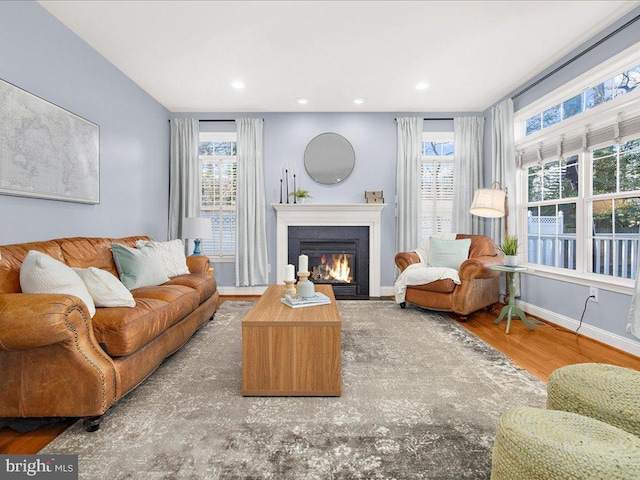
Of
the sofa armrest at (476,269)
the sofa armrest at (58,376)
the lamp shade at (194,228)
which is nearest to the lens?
the sofa armrest at (58,376)

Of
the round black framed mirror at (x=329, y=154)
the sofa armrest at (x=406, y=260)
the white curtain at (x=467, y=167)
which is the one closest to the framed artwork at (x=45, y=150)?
the round black framed mirror at (x=329, y=154)

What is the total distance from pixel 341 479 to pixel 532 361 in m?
1.94

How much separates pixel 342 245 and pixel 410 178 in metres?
1.36

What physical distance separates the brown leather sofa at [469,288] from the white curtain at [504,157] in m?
0.36

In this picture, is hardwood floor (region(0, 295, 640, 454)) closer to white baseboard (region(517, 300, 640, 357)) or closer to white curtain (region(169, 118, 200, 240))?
white baseboard (region(517, 300, 640, 357))

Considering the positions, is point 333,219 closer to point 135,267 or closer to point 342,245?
point 342,245

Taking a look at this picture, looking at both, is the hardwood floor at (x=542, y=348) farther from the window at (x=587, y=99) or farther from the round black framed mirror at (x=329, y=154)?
the round black framed mirror at (x=329, y=154)

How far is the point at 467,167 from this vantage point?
191 inches

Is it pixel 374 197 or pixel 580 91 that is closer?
pixel 580 91

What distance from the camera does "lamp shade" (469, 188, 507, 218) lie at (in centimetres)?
376

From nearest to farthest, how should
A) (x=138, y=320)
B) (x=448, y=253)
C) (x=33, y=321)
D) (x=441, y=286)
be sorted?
(x=33, y=321), (x=138, y=320), (x=441, y=286), (x=448, y=253)

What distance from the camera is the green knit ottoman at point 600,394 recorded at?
45.4 inches

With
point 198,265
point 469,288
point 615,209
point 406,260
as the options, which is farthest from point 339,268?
point 615,209

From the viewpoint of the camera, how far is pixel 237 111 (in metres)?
4.86
